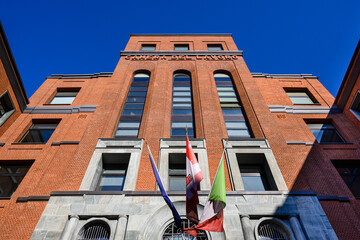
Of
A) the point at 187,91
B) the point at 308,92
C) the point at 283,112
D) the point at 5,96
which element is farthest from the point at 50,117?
the point at 308,92

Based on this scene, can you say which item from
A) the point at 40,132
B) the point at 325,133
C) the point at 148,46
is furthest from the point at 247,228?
the point at 148,46

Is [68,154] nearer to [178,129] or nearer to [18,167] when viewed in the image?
[18,167]

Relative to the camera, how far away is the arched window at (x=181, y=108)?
55.7ft

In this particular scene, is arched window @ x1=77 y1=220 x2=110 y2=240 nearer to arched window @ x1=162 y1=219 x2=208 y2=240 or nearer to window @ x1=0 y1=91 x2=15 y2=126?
arched window @ x1=162 y1=219 x2=208 y2=240

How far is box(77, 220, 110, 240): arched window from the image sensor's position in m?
9.85

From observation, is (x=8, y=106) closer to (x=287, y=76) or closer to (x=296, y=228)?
(x=296, y=228)

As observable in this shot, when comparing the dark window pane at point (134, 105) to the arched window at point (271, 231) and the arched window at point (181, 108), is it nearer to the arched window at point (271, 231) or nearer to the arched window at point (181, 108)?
the arched window at point (181, 108)

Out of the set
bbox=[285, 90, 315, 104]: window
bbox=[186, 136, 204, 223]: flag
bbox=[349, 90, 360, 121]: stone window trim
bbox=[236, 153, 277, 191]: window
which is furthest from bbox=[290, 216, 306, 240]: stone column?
bbox=[285, 90, 315, 104]: window

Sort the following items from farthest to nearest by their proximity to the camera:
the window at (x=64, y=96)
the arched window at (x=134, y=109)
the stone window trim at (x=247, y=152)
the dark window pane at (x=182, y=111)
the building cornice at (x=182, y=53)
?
the building cornice at (x=182, y=53)
the window at (x=64, y=96)
the dark window pane at (x=182, y=111)
the arched window at (x=134, y=109)
the stone window trim at (x=247, y=152)

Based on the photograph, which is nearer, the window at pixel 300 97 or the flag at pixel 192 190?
the flag at pixel 192 190

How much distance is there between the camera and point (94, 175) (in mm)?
12578

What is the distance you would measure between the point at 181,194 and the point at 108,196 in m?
3.42

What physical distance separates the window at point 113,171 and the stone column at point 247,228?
6477mm

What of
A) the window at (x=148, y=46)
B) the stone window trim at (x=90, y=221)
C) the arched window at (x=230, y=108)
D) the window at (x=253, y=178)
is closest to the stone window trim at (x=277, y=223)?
the window at (x=253, y=178)
